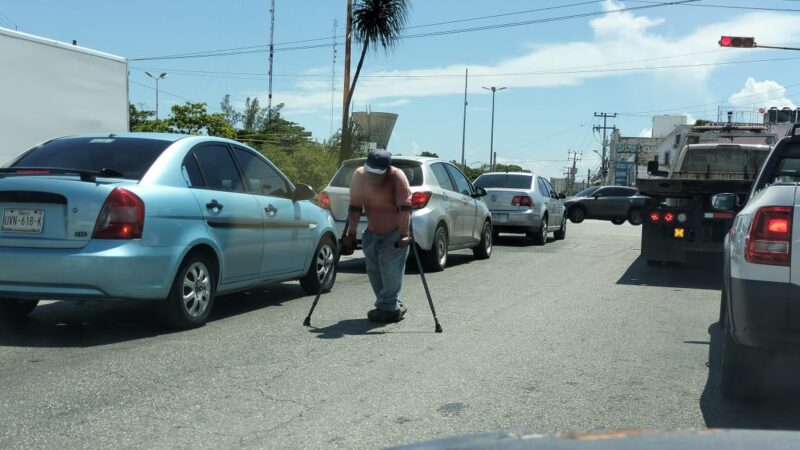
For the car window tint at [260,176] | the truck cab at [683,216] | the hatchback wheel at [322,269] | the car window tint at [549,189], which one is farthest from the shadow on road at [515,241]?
the car window tint at [260,176]

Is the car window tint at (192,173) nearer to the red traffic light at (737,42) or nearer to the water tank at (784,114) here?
the red traffic light at (737,42)

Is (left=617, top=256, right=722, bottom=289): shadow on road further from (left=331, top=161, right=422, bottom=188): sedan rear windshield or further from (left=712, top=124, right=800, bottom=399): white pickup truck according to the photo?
(left=712, top=124, right=800, bottom=399): white pickup truck

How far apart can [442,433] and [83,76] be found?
38.2ft

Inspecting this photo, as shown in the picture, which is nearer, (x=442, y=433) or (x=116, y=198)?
(x=442, y=433)

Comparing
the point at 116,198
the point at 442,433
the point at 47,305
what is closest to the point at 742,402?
the point at 442,433

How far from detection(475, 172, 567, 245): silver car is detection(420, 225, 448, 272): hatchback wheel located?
17.3 ft

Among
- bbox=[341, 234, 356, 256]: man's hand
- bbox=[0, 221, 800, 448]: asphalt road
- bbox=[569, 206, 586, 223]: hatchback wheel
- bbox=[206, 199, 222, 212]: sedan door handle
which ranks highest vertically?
bbox=[206, 199, 222, 212]: sedan door handle

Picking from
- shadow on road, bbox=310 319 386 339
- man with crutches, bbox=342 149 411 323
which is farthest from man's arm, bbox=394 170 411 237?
shadow on road, bbox=310 319 386 339

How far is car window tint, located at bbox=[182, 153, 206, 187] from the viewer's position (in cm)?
659

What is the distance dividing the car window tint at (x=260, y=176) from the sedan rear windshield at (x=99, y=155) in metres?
0.98

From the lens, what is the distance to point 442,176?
38.9 feet

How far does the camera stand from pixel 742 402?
A: 4746 mm

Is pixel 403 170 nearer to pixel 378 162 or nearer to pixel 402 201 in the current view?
A: pixel 402 201

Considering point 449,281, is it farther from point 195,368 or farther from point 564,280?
point 195,368
